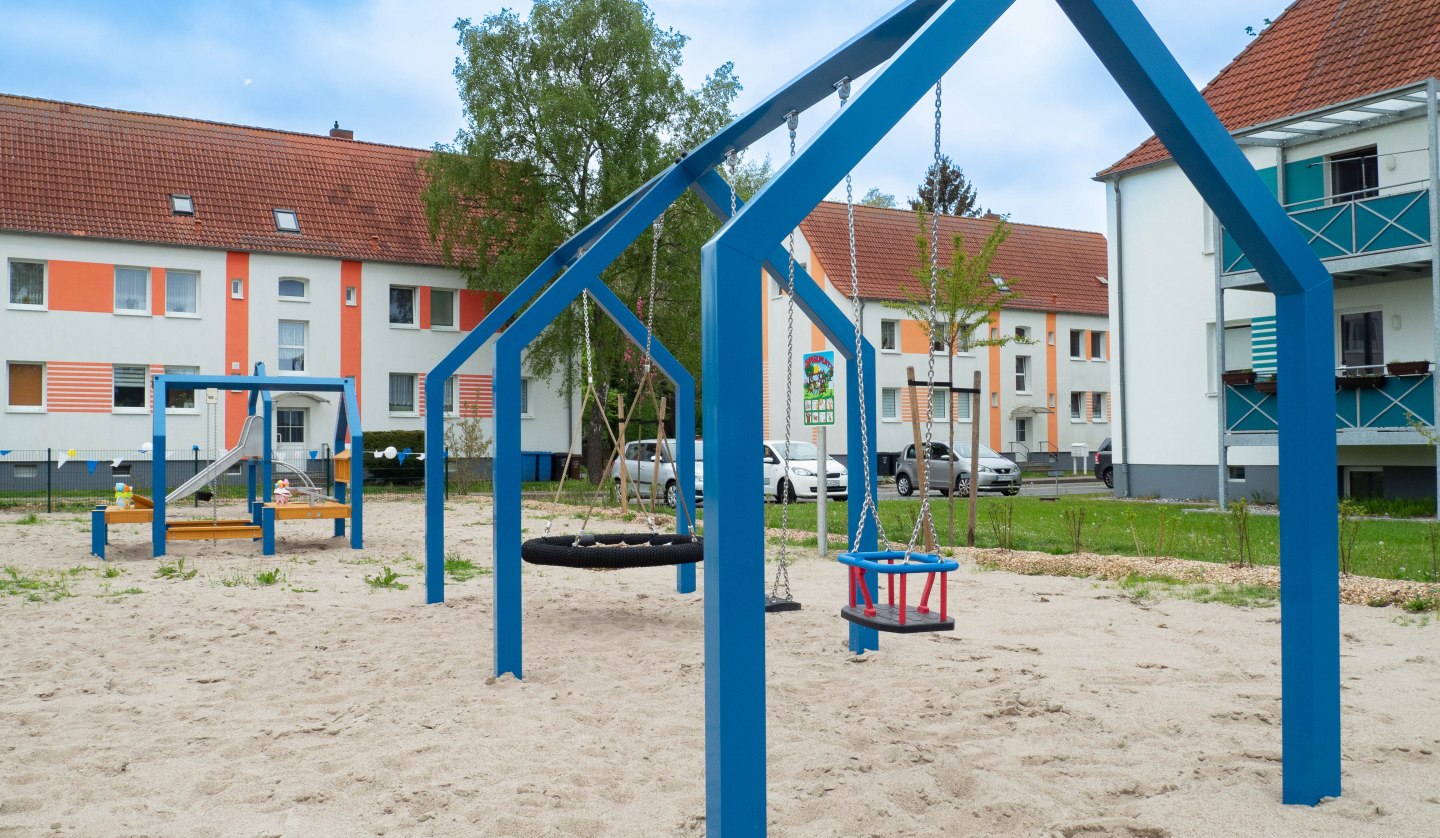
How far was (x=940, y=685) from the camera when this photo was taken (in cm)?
568

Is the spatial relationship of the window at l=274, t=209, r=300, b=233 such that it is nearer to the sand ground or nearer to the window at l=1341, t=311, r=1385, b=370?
the sand ground

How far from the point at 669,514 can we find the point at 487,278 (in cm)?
1223

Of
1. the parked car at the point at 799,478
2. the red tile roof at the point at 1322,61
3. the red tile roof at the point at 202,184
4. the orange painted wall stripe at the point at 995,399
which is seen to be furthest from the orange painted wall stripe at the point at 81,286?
the orange painted wall stripe at the point at 995,399

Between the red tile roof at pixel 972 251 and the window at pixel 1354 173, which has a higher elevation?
the red tile roof at pixel 972 251

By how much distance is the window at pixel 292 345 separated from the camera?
1197 inches

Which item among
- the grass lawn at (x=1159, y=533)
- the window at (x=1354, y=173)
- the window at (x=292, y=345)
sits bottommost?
the grass lawn at (x=1159, y=533)

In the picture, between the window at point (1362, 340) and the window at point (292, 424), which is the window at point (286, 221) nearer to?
the window at point (292, 424)

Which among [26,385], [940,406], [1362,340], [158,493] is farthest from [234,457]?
[940,406]

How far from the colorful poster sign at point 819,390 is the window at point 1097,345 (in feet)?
107

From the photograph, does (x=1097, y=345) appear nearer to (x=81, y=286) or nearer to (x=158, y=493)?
(x=81, y=286)

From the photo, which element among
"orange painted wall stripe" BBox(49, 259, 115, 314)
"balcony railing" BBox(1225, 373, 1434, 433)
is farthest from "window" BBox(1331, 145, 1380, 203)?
"orange painted wall stripe" BBox(49, 259, 115, 314)

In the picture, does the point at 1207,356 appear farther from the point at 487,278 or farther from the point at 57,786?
the point at 57,786

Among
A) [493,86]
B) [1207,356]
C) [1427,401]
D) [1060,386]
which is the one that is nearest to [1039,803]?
[1427,401]

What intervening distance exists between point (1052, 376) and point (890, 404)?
6.47 m
